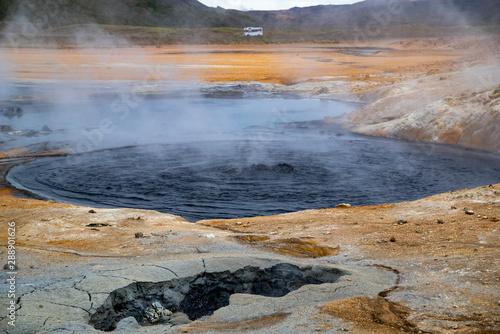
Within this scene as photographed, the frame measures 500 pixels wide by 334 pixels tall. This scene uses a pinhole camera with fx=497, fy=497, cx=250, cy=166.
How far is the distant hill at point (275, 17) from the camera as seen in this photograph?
29.1 m

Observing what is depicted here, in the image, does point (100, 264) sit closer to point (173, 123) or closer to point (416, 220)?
point (416, 220)

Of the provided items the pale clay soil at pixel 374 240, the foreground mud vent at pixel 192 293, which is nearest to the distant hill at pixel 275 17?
the pale clay soil at pixel 374 240

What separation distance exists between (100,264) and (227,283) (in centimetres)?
100

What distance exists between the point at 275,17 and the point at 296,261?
5666 centimetres

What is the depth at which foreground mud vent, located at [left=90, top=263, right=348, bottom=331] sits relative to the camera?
10.6 feet

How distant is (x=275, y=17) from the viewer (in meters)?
57.6

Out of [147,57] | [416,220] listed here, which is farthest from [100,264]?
[147,57]

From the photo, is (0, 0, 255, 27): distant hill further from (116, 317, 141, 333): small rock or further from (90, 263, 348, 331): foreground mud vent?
(116, 317, 141, 333): small rock

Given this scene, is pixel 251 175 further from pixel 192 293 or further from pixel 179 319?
pixel 179 319

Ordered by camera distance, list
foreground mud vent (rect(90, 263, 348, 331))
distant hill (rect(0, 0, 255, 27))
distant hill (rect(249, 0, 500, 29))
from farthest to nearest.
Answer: distant hill (rect(249, 0, 500, 29)) → distant hill (rect(0, 0, 255, 27)) → foreground mud vent (rect(90, 263, 348, 331))

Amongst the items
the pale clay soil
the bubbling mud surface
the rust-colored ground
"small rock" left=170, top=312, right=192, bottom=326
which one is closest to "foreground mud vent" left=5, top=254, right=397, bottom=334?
"small rock" left=170, top=312, right=192, bottom=326

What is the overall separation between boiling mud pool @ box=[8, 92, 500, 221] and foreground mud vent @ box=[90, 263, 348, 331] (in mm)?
3222

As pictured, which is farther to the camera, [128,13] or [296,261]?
[128,13]

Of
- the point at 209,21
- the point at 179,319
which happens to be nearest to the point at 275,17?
the point at 209,21
